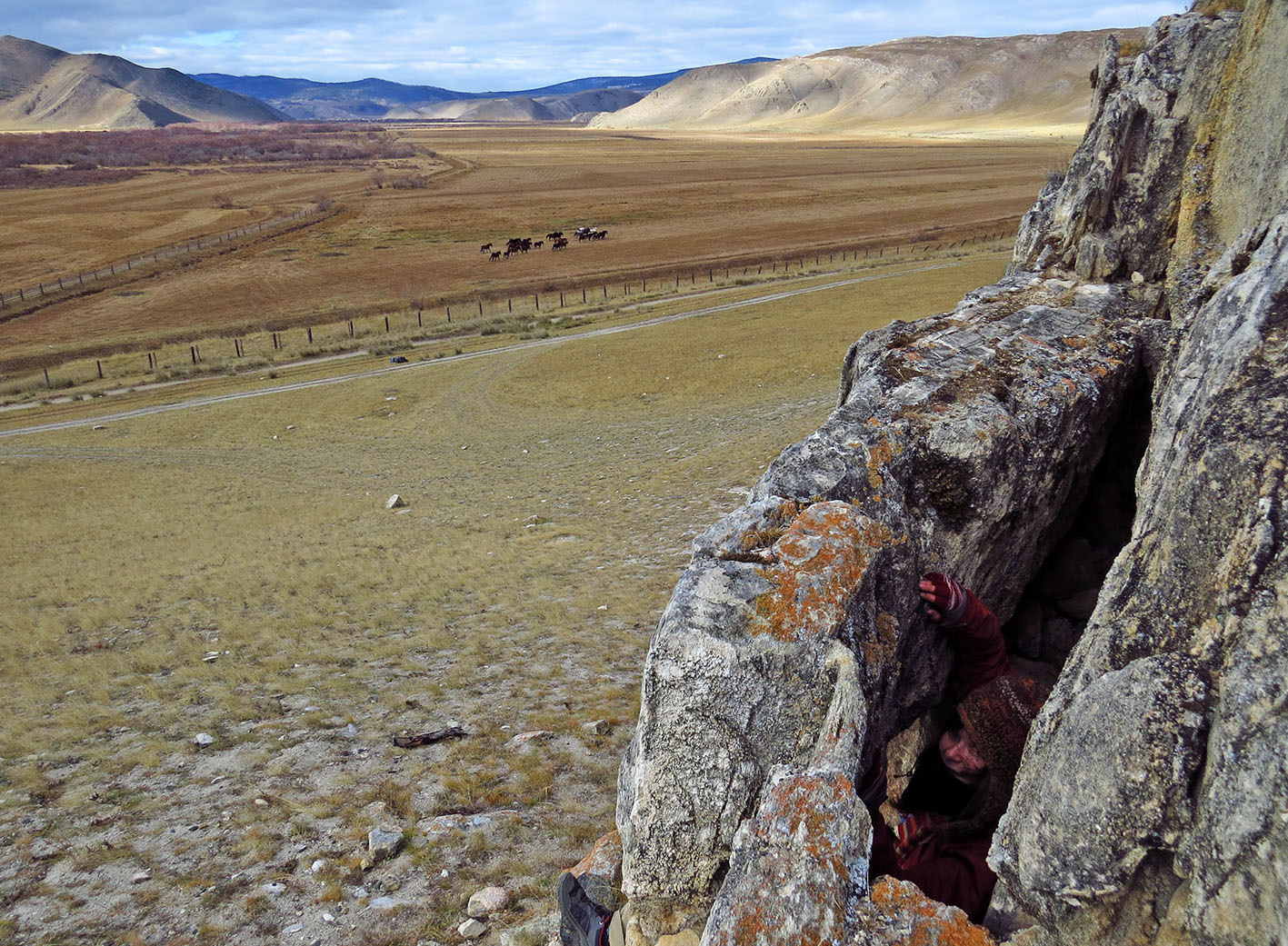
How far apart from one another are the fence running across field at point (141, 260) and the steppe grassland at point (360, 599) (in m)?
46.7

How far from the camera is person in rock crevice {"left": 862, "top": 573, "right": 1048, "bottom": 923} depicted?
5.85m

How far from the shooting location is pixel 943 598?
7.42 m

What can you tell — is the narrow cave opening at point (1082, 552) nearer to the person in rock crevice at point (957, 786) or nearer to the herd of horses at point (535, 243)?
the person in rock crevice at point (957, 786)

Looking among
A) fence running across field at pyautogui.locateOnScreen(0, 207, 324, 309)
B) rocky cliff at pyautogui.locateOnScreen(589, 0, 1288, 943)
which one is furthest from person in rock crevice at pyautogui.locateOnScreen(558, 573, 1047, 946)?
fence running across field at pyautogui.locateOnScreen(0, 207, 324, 309)

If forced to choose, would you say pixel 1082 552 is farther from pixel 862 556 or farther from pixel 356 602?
pixel 356 602

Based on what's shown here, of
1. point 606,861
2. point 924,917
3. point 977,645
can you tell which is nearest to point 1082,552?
point 977,645

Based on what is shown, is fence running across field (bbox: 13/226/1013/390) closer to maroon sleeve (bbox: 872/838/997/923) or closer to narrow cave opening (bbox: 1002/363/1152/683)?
narrow cave opening (bbox: 1002/363/1152/683)

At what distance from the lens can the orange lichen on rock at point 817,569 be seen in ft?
21.1

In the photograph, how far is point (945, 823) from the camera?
680 cm

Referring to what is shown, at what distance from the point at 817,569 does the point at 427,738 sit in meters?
7.17

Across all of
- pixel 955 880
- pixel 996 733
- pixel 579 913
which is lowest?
pixel 579 913

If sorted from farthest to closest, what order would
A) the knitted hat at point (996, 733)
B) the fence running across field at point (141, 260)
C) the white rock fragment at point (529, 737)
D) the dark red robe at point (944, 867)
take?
the fence running across field at point (141, 260) < the white rock fragment at point (529, 737) < the knitted hat at point (996, 733) < the dark red robe at point (944, 867)

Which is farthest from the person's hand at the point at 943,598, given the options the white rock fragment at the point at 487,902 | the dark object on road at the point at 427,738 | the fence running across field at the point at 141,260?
the fence running across field at the point at 141,260

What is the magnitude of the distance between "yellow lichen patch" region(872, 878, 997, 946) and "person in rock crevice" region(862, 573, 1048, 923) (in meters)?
Result: 0.48
